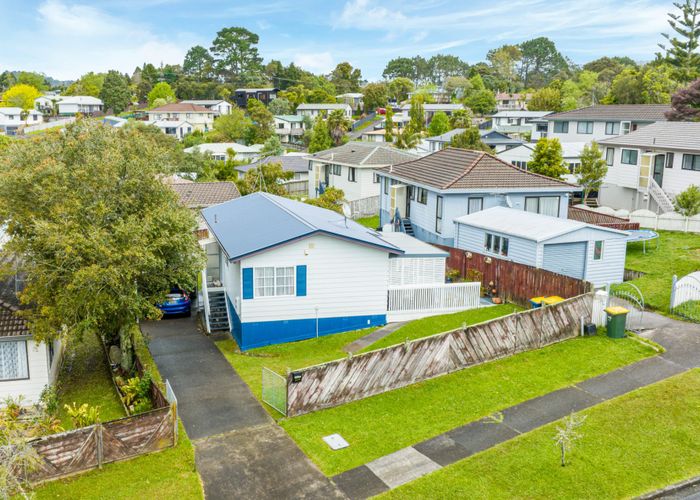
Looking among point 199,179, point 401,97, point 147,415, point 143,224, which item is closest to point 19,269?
A: point 143,224

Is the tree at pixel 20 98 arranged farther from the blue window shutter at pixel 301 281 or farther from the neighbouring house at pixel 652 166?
the blue window shutter at pixel 301 281

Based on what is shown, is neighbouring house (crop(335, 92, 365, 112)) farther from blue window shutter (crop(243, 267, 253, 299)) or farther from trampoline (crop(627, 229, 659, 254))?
blue window shutter (crop(243, 267, 253, 299))

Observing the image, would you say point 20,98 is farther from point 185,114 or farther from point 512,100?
point 512,100

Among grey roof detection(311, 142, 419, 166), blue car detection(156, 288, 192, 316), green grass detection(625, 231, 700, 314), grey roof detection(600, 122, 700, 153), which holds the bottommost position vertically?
blue car detection(156, 288, 192, 316)

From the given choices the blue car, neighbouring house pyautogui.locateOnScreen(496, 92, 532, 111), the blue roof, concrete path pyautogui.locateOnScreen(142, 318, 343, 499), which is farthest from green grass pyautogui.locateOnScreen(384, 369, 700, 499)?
neighbouring house pyautogui.locateOnScreen(496, 92, 532, 111)

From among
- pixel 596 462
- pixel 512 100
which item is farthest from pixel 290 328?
pixel 512 100

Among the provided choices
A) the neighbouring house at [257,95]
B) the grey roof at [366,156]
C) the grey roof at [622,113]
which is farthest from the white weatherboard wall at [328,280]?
the neighbouring house at [257,95]

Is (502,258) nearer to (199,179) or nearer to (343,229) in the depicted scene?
(343,229)

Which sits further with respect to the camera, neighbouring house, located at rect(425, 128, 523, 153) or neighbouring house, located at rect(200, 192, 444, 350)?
neighbouring house, located at rect(425, 128, 523, 153)
